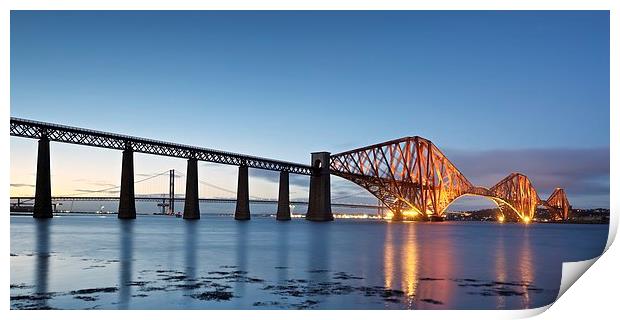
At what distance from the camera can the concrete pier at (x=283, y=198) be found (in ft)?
358

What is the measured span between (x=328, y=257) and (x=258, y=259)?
4.72 meters

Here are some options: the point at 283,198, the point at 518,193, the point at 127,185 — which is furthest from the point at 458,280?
the point at 518,193

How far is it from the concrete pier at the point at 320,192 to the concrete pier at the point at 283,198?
15.9 ft

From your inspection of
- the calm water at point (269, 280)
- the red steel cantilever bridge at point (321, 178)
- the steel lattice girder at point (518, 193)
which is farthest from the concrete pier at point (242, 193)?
the steel lattice girder at point (518, 193)

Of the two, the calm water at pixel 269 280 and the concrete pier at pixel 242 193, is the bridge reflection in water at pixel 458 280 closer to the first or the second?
the calm water at pixel 269 280

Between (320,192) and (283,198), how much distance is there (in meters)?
7.14

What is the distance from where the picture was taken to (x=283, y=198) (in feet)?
372

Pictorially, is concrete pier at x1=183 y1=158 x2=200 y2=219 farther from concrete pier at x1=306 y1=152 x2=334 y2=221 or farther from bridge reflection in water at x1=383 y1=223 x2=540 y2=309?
bridge reflection in water at x1=383 y1=223 x2=540 y2=309

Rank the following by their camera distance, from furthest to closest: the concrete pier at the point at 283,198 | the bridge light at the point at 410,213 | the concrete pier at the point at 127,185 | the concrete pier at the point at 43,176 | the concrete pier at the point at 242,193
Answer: the bridge light at the point at 410,213, the concrete pier at the point at 283,198, the concrete pier at the point at 242,193, the concrete pier at the point at 127,185, the concrete pier at the point at 43,176

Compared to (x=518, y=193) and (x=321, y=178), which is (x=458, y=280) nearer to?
(x=321, y=178)
